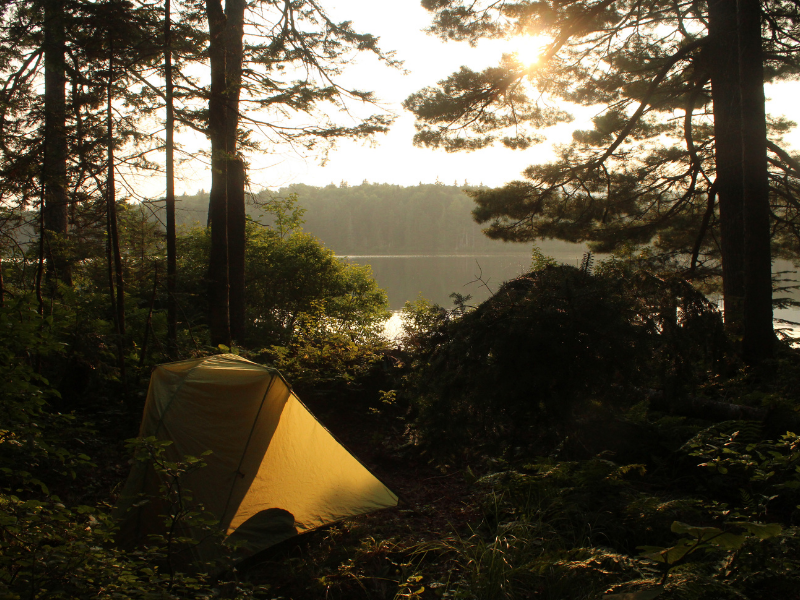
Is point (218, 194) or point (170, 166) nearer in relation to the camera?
point (170, 166)

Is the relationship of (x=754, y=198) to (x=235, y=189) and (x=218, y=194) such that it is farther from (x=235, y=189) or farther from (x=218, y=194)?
(x=235, y=189)

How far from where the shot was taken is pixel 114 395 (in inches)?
267

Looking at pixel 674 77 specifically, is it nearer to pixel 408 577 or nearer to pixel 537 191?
pixel 537 191

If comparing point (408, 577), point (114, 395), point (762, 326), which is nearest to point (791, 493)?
point (408, 577)

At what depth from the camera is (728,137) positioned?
8508mm

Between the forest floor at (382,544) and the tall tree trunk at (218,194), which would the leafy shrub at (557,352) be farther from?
the tall tree trunk at (218,194)

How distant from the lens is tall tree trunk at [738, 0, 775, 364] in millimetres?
6531

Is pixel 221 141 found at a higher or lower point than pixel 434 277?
higher

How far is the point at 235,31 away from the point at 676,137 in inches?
371

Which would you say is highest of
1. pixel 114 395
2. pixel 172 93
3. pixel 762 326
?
pixel 172 93

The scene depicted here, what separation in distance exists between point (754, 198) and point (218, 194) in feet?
24.3

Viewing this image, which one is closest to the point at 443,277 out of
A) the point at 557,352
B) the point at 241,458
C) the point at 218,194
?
the point at 218,194

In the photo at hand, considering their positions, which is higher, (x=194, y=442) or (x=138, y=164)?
(x=138, y=164)

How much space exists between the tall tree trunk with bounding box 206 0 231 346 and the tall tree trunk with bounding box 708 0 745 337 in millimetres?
7593
